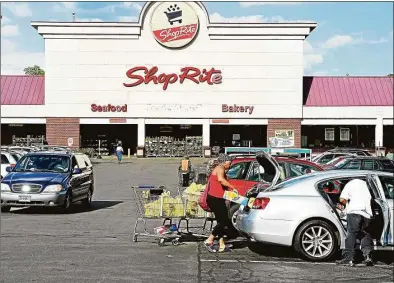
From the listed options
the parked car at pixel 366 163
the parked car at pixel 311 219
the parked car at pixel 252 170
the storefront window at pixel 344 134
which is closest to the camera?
the parked car at pixel 311 219

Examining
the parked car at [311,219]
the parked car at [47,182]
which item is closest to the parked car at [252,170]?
the parked car at [311,219]

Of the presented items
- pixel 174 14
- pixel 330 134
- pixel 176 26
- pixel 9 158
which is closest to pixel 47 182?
pixel 9 158

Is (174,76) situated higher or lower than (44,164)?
higher

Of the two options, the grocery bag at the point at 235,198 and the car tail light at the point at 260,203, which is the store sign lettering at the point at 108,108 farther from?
the car tail light at the point at 260,203

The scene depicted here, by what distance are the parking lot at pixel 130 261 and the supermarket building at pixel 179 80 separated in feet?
134

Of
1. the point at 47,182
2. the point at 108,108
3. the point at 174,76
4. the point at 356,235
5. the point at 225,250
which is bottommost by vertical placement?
the point at 225,250

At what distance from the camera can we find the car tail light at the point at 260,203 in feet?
32.4

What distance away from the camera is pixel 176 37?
54219mm

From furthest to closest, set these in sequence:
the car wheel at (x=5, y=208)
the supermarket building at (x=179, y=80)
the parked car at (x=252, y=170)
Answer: the supermarket building at (x=179, y=80) < the car wheel at (x=5, y=208) < the parked car at (x=252, y=170)

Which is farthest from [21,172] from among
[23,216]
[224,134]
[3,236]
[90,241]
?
[224,134]

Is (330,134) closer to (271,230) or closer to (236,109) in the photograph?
(236,109)

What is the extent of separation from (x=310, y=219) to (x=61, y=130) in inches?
1850

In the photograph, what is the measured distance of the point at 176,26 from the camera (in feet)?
178

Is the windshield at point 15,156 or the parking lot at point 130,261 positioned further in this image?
the windshield at point 15,156
